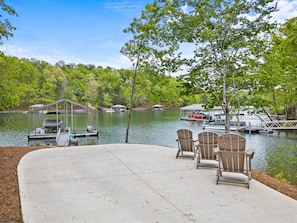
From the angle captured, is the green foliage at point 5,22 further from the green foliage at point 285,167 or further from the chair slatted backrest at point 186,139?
the green foliage at point 285,167

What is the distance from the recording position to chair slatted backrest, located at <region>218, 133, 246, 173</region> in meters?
3.70

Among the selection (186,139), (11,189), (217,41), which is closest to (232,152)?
(186,139)

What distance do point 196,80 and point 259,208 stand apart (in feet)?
13.3

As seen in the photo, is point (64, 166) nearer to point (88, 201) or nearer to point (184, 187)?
point (88, 201)

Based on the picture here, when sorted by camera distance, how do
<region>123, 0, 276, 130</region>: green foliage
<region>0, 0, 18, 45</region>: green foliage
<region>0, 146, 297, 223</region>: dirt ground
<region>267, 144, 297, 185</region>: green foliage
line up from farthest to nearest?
<region>267, 144, 297, 185</region>: green foliage < <region>123, 0, 276, 130</region>: green foliage < <region>0, 0, 18, 45</region>: green foliage < <region>0, 146, 297, 223</region>: dirt ground

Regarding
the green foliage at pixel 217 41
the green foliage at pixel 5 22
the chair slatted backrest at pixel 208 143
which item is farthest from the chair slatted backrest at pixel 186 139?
the green foliage at pixel 5 22

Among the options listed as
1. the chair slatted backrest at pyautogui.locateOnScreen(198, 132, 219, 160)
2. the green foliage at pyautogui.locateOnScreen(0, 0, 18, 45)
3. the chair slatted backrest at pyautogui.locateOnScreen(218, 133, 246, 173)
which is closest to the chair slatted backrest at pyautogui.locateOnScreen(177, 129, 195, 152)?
the chair slatted backrest at pyautogui.locateOnScreen(198, 132, 219, 160)

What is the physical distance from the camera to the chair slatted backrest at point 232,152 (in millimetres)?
3697

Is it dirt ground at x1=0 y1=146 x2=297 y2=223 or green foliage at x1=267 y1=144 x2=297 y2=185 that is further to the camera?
green foliage at x1=267 y1=144 x2=297 y2=185

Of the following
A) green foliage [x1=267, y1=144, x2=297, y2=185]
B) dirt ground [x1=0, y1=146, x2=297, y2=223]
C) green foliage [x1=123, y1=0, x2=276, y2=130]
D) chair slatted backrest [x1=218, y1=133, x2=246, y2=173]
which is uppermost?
green foliage [x1=123, y1=0, x2=276, y2=130]

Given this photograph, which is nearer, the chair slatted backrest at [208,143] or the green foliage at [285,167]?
the chair slatted backrest at [208,143]

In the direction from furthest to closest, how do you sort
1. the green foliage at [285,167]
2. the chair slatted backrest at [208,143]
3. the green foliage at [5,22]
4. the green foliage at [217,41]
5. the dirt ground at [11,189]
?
1. the green foliage at [285,167]
2. the green foliage at [217,41]
3. the green foliage at [5,22]
4. the chair slatted backrest at [208,143]
5. the dirt ground at [11,189]

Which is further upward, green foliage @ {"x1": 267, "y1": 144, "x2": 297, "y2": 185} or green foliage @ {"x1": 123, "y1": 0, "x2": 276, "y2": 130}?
green foliage @ {"x1": 123, "y1": 0, "x2": 276, "y2": 130}

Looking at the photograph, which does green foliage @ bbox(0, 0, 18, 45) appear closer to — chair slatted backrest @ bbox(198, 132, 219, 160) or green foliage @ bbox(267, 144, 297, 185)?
chair slatted backrest @ bbox(198, 132, 219, 160)
